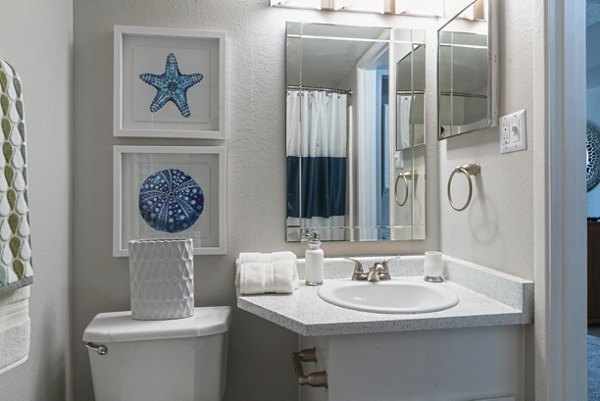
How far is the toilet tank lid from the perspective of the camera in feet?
4.15

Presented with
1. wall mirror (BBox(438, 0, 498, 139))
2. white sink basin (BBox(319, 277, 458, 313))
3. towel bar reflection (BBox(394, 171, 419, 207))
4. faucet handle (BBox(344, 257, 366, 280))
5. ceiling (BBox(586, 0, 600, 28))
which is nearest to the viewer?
wall mirror (BBox(438, 0, 498, 139))

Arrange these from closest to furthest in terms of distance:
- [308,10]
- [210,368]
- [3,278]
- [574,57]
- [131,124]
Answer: [3,278] → [574,57] → [210,368] → [131,124] → [308,10]

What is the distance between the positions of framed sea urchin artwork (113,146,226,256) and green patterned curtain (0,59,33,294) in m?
0.59

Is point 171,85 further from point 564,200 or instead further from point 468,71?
point 564,200

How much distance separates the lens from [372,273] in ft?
5.00

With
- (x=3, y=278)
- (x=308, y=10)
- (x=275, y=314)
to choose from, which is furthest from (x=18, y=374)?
(x=308, y=10)

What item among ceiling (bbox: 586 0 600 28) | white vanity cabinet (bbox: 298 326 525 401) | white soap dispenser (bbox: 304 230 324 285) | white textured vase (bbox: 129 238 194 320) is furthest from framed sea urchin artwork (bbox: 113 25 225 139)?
ceiling (bbox: 586 0 600 28)

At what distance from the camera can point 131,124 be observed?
1.53 m

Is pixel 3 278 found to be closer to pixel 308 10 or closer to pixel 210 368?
pixel 210 368

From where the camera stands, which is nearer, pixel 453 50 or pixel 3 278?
pixel 3 278

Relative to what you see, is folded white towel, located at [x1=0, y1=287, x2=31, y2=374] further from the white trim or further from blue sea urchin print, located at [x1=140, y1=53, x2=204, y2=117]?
the white trim

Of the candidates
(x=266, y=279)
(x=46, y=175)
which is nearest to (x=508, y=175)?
(x=266, y=279)

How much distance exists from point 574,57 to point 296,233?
1050 millimetres

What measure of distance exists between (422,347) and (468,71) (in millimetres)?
945
